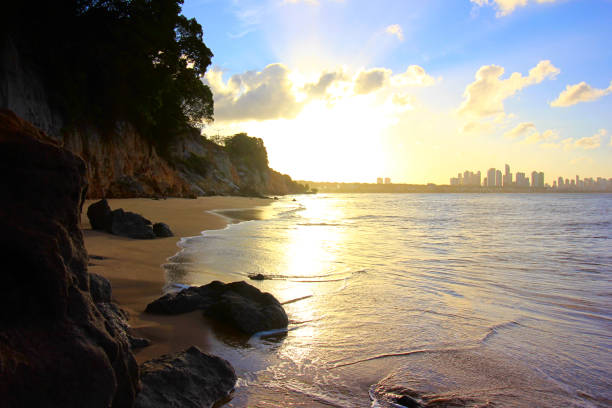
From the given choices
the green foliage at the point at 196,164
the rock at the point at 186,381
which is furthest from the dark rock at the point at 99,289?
the green foliage at the point at 196,164

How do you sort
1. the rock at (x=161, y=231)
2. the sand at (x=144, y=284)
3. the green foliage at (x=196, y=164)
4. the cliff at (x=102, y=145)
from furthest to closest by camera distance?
the green foliage at (x=196, y=164) < the cliff at (x=102, y=145) < the rock at (x=161, y=231) < the sand at (x=144, y=284)

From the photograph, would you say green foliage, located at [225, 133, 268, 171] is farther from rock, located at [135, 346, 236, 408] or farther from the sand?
rock, located at [135, 346, 236, 408]

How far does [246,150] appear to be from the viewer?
265 ft

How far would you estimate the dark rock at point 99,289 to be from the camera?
3088 mm

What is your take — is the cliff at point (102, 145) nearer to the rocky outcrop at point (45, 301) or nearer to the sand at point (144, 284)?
the sand at point (144, 284)

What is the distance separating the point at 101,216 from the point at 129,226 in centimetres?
81

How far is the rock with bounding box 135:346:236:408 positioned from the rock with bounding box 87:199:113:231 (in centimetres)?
687

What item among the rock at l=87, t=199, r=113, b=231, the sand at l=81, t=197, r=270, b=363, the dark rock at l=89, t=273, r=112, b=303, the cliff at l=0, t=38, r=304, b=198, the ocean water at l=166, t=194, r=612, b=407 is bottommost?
the ocean water at l=166, t=194, r=612, b=407

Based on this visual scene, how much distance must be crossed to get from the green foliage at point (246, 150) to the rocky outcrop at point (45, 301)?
75.9m

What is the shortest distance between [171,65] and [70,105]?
926 centimetres

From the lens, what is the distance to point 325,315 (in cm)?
407

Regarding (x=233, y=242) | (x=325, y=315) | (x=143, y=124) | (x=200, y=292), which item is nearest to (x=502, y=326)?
(x=325, y=315)

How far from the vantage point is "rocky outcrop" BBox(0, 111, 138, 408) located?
145 centimetres

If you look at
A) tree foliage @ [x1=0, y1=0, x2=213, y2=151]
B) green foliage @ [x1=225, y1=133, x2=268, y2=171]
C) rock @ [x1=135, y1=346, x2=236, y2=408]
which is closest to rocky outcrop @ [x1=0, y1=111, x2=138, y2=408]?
rock @ [x1=135, y1=346, x2=236, y2=408]
